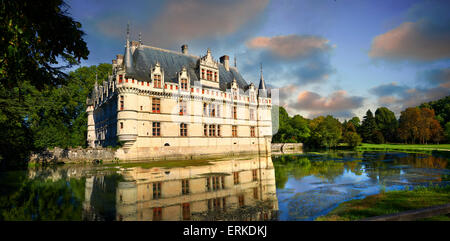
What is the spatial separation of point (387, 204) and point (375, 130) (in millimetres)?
72332

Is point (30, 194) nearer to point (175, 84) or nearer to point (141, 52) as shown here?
point (175, 84)

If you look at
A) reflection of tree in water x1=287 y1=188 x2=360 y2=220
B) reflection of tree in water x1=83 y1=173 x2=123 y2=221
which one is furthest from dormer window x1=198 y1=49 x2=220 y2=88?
reflection of tree in water x1=287 y1=188 x2=360 y2=220

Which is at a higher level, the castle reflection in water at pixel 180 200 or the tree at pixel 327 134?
the tree at pixel 327 134

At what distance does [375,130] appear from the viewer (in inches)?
2726

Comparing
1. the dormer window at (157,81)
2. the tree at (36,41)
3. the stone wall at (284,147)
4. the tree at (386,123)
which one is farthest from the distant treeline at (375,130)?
the tree at (36,41)

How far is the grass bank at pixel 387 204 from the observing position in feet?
21.3

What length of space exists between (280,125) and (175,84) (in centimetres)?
3412

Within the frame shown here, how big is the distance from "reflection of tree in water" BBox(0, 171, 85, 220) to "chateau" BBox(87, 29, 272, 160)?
12397 millimetres

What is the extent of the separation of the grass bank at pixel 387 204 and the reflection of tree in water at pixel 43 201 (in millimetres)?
7329

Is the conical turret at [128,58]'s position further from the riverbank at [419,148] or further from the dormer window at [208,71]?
the riverbank at [419,148]

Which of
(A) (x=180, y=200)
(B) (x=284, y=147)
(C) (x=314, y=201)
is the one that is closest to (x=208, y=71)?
(B) (x=284, y=147)

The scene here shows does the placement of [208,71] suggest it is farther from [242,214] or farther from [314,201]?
[242,214]

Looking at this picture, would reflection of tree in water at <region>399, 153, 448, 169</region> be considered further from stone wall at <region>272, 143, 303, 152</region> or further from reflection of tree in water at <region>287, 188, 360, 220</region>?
stone wall at <region>272, 143, 303, 152</region>
